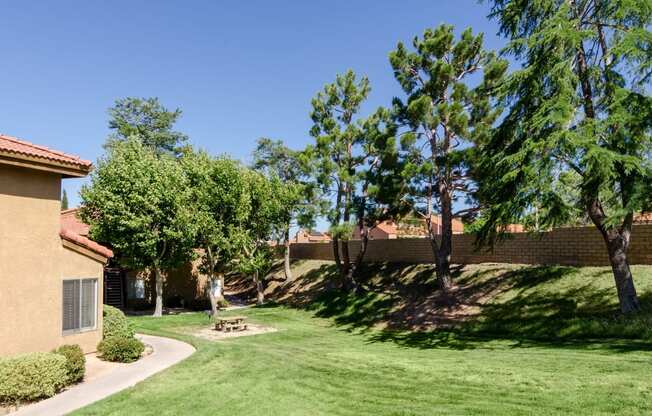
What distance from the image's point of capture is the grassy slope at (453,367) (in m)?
8.91

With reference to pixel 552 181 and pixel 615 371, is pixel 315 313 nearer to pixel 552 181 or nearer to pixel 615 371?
pixel 552 181

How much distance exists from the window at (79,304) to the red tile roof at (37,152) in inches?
139

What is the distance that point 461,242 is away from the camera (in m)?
27.6

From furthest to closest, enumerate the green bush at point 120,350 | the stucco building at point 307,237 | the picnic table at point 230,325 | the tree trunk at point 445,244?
the stucco building at point 307,237
the tree trunk at point 445,244
the picnic table at point 230,325
the green bush at point 120,350

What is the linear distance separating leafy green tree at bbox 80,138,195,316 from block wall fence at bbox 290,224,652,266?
15585mm

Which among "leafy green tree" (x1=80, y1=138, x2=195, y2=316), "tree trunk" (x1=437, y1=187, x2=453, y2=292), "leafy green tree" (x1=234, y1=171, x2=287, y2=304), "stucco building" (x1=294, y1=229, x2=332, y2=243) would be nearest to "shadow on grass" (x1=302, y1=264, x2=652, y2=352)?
"tree trunk" (x1=437, y1=187, x2=453, y2=292)

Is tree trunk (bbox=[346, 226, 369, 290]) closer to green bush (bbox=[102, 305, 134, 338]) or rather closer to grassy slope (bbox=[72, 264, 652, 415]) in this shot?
grassy slope (bbox=[72, 264, 652, 415])

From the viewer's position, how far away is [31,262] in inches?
464

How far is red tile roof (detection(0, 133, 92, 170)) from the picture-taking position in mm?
11288

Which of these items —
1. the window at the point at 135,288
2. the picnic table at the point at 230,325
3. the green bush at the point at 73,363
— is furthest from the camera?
the window at the point at 135,288

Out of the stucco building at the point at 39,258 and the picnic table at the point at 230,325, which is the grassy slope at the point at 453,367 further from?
the stucco building at the point at 39,258

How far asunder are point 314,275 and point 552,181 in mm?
27626

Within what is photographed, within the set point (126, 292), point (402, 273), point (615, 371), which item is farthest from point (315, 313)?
point (615, 371)

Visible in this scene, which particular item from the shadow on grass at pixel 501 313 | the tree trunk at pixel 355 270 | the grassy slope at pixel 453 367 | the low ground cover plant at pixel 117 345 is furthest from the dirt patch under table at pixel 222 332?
the tree trunk at pixel 355 270
